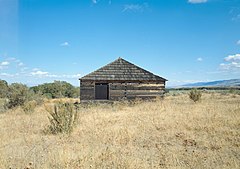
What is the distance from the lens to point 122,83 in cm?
2319

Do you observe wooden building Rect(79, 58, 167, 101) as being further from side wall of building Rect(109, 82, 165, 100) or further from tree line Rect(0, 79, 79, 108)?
tree line Rect(0, 79, 79, 108)

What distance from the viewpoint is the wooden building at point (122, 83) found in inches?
908

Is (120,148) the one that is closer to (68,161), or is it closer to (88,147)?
(88,147)

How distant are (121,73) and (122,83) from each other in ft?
3.24

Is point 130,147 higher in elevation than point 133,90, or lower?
lower

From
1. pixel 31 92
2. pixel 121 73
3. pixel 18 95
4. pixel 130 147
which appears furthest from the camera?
pixel 121 73

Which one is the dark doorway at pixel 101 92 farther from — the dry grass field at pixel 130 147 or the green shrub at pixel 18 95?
the dry grass field at pixel 130 147

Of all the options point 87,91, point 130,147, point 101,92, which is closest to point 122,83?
point 101,92

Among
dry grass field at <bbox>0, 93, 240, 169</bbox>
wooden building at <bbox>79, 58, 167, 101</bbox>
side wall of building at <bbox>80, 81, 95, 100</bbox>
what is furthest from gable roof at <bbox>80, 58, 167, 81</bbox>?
dry grass field at <bbox>0, 93, 240, 169</bbox>

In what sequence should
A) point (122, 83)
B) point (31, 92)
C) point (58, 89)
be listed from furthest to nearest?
point (58, 89)
point (122, 83)
point (31, 92)

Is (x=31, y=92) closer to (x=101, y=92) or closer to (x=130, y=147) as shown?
(x=101, y=92)

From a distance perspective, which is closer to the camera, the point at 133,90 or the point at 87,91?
the point at 87,91

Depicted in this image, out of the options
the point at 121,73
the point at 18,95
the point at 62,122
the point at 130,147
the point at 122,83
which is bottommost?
the point at 130,147

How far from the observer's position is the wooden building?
23062 mm
